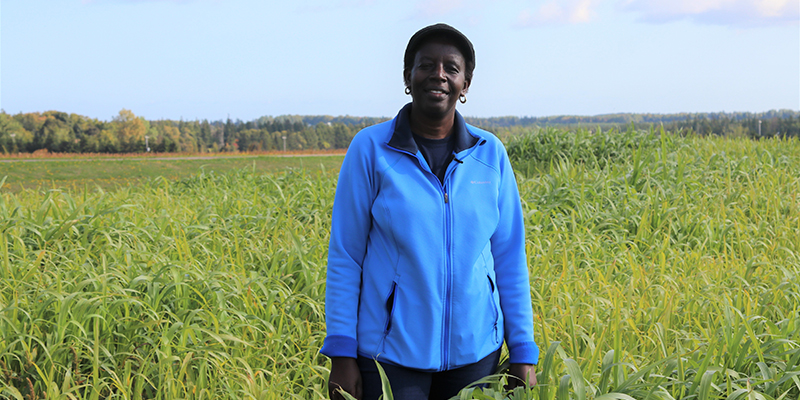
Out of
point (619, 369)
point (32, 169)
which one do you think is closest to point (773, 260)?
point (619, 369)

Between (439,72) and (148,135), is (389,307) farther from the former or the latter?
(148,135)

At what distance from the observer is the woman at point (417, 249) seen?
158 cm

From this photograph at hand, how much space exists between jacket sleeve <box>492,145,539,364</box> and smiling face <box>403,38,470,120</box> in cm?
33

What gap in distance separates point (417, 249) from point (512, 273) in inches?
15.9

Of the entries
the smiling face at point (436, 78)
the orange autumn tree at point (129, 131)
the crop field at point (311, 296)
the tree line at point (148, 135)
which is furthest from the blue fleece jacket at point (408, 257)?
the orange autumn tree at point (129, 131)

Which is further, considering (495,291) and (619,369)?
(619,369)

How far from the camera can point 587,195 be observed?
5.88m

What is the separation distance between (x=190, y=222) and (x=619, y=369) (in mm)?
3896

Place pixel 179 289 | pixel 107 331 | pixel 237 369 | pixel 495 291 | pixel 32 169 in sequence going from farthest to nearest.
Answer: pixel 32 169 → pixel 179 289 → pixel 107 331 → pixel 237 369 → pixel 495 291

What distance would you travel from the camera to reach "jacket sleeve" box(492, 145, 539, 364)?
1.75m

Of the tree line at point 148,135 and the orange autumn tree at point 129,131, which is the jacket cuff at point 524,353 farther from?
the orange autumn tree at point 129,131

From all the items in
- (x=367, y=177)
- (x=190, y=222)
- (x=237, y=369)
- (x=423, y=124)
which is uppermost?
(x=423, y=124)

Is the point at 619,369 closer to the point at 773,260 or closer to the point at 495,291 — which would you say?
the point at 495,291

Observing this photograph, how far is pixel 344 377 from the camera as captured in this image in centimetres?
161
